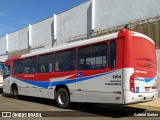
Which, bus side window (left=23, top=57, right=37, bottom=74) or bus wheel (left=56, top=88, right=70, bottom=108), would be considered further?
bus side window (left=23, top=57, right=37, bottom=74)

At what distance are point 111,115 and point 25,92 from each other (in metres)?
7.24

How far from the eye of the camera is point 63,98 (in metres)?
13.6

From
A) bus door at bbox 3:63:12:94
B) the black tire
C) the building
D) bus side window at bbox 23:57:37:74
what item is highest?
the building

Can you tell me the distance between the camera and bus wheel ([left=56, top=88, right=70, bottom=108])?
519 inches

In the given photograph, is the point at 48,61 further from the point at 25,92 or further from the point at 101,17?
the point at 101,17

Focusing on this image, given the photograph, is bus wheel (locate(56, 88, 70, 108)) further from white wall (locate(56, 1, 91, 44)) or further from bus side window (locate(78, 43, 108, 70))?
white wall (locate(56, 1, 91, 44))

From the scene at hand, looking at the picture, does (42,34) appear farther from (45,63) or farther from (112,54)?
(112,54)

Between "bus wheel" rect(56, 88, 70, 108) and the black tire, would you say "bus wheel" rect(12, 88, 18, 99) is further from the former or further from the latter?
"bus wheel" rect(56, 88, 70, 108)

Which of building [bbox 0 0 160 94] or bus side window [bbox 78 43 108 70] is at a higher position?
building [bbox 0 0 160 94]

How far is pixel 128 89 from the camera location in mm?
10203

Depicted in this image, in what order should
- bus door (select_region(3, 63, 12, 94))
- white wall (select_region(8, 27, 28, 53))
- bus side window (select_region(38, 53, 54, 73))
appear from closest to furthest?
bus side window (select_region(38, 53, 54, 73)), bus door (select_region(3, 63, 12, 94)), white wall (select_region(8, 27, 28, 53))

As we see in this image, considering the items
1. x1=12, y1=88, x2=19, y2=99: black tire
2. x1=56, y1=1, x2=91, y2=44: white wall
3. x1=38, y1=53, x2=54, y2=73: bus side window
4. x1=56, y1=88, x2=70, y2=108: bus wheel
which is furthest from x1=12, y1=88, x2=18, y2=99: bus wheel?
x1=56, y1=1, x2=91, y2=44: white wall

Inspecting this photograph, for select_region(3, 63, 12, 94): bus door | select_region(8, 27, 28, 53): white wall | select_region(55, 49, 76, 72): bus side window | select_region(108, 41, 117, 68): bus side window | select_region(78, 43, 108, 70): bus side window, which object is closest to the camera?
select_region(108, 41, 117, 68): bus side window

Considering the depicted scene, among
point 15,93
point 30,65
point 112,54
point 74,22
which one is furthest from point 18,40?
point 112,54
